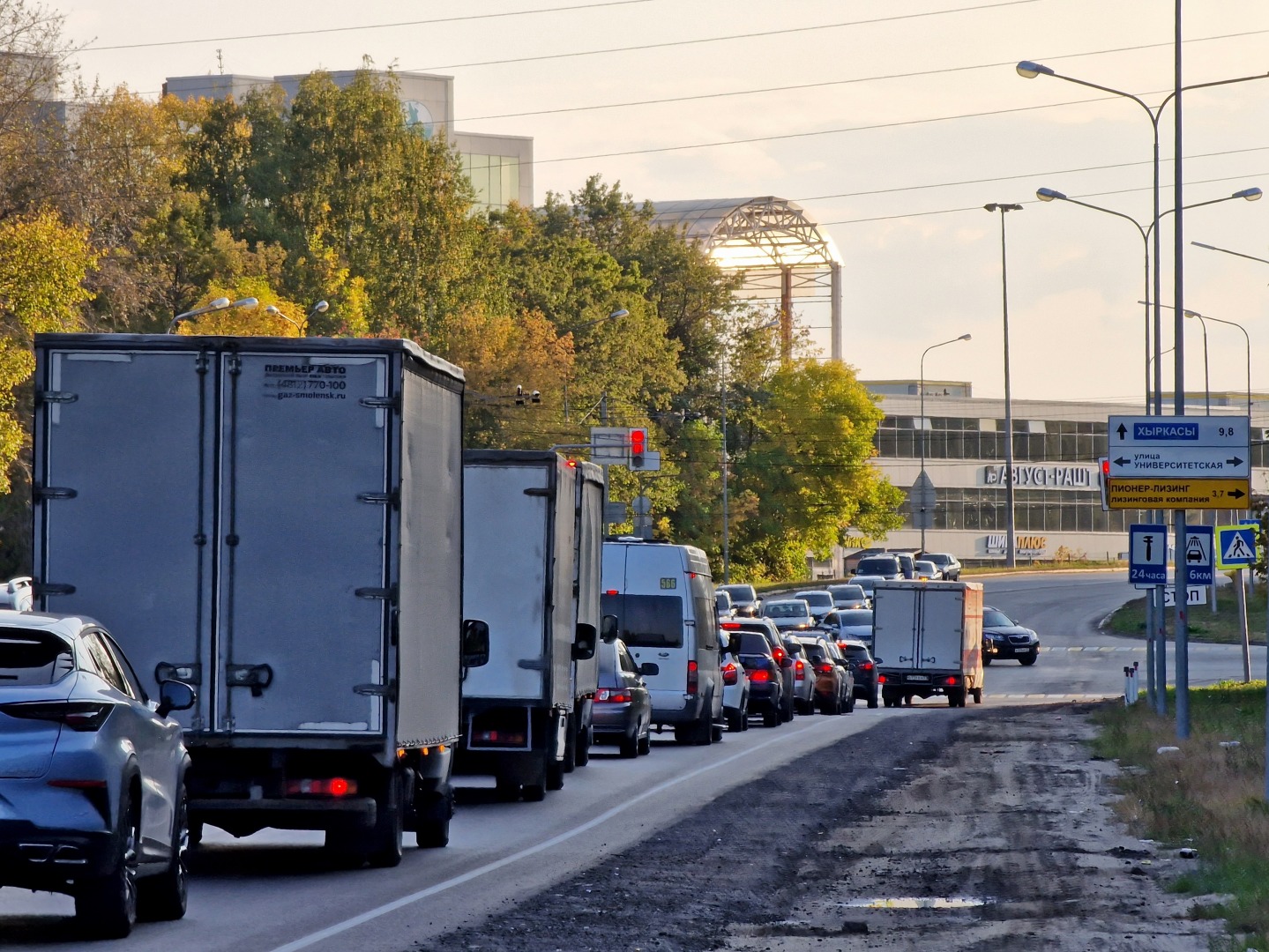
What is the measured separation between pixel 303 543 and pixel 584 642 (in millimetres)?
8711

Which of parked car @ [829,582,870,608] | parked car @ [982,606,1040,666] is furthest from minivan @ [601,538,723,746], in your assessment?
parked car @ [829,582,870,608]

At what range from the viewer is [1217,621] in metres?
76.9

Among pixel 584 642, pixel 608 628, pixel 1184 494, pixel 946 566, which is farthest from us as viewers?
pixel 946 566

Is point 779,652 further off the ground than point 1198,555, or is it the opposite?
point 1198,555

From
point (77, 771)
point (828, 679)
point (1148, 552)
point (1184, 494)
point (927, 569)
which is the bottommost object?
point (828, 679)

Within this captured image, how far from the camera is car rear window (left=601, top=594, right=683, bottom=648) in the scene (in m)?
29.1

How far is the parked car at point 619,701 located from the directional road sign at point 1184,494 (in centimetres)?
711

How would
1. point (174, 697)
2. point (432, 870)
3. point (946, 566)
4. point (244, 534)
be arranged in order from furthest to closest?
point (946, 566), point (432, 870), point (244, 534), point (174, 697)

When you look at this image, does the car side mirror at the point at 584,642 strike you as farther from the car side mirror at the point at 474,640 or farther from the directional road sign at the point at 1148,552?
the directional road sign at the point at 1148,552

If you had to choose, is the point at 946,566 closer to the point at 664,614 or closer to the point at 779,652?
the point at 779,652

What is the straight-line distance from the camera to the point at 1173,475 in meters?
28.6

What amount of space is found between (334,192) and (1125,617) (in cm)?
3386

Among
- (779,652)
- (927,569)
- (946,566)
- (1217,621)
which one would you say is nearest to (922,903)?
(779,652)

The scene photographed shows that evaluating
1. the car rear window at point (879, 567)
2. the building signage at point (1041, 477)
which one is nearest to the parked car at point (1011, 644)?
the car rear window at point (879, 567)
